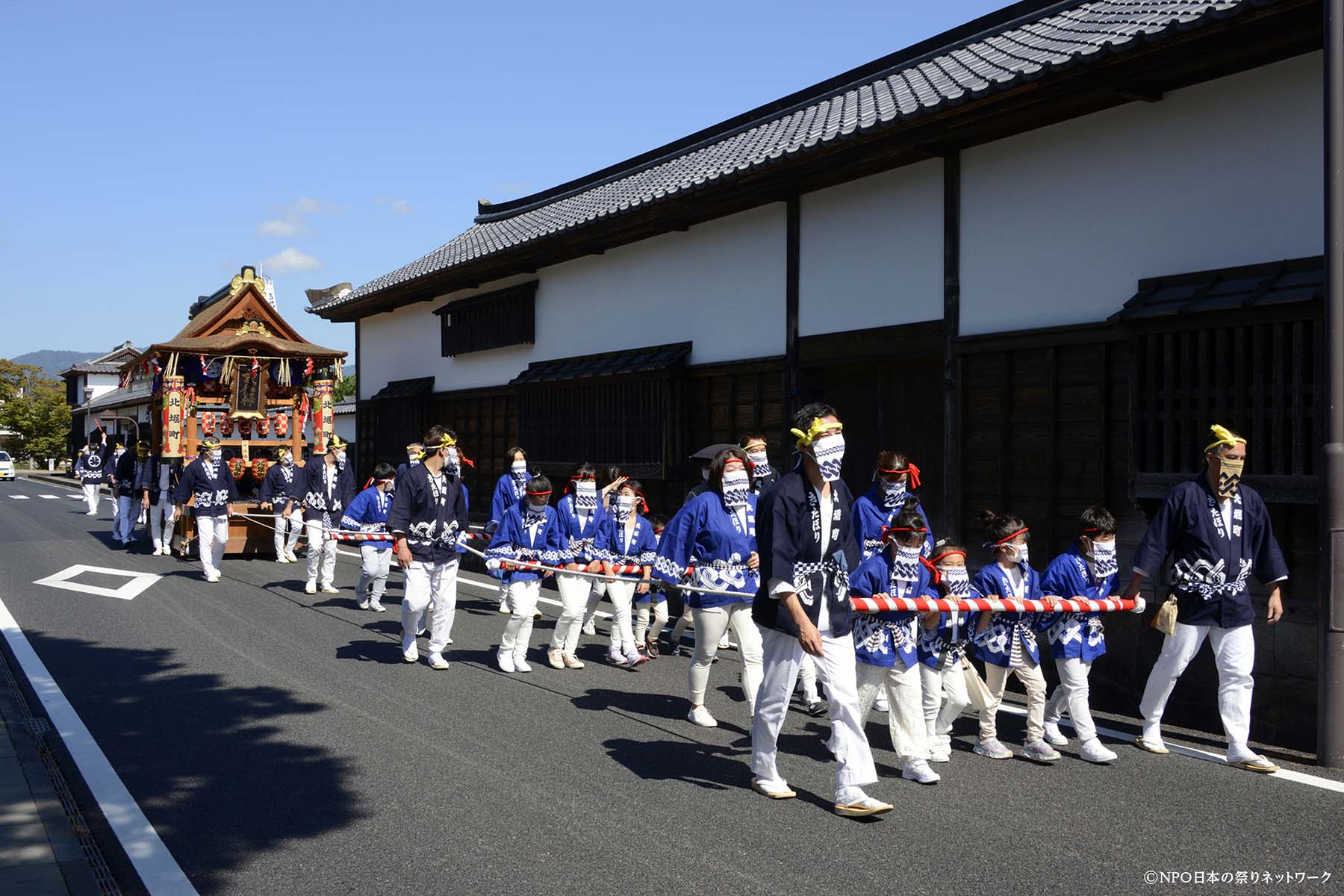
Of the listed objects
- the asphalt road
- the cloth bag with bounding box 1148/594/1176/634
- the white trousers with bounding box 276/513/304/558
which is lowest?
the asphalt road

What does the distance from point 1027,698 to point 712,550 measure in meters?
2.20

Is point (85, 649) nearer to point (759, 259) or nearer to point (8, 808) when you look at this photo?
point (8, 808)

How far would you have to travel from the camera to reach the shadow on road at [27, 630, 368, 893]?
4.97 meters

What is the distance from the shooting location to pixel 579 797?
5.51m

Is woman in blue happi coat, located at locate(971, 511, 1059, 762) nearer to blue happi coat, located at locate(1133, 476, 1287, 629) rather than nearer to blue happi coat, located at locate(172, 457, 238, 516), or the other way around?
blue happi coat, located at locate(1133, 476, 1287, 629)

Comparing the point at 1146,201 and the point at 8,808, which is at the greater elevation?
the point at 1146,201

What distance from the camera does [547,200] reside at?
21375 millimetres

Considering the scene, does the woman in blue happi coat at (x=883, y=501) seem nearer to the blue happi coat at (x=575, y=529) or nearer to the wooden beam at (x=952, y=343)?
the wooden beam at (x=952, y=343)

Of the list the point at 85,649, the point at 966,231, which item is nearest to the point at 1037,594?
the point at 966,231

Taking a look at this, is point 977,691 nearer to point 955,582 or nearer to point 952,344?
point 955,582

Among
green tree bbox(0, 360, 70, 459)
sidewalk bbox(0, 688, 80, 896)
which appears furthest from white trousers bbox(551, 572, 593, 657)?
green tree bbox(0, 360, 70, 459)

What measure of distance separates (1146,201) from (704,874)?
6430 millimetres

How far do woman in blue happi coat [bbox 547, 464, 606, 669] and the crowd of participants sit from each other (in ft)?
0.06

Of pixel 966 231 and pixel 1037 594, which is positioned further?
pixel 966 231
